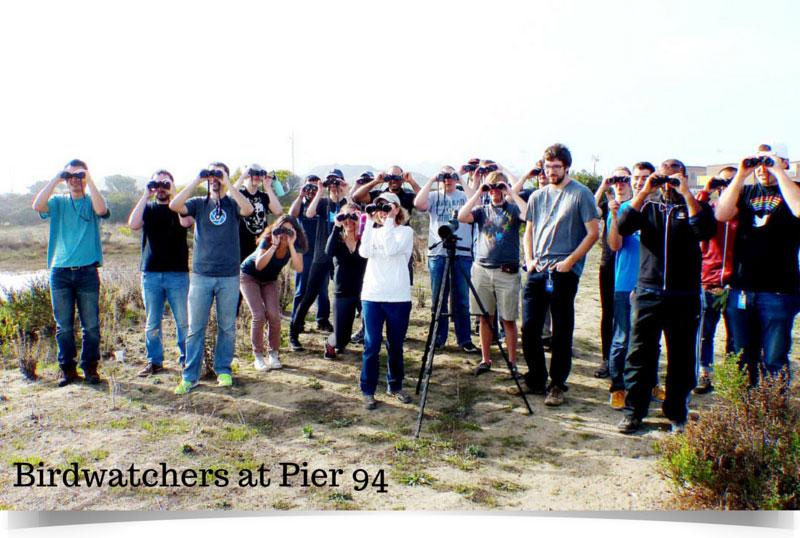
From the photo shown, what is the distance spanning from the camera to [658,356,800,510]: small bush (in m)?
2.99

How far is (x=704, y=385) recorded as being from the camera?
4969 millimetres

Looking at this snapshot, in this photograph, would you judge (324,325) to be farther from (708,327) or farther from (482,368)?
(708,327)

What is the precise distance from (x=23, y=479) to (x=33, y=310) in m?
4.18

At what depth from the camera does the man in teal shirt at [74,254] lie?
5078 millimetres

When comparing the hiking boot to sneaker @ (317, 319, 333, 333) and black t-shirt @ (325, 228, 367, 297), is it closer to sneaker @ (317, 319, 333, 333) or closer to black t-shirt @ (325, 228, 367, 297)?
black t-shirt @ (325, 228, 367, 297)

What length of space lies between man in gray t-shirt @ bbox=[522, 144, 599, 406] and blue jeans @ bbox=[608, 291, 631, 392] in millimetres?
397

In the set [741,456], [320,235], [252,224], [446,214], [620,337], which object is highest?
[446,214]

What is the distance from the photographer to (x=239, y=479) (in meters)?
3.64

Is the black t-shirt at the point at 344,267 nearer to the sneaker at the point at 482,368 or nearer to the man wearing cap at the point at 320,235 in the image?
the man wearing cap at the point at 320,235

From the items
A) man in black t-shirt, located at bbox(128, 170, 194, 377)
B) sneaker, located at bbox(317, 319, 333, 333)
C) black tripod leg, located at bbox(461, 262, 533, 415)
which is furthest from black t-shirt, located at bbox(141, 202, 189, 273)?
black tripod leg, located at bbox(461, 262, 533, 415)

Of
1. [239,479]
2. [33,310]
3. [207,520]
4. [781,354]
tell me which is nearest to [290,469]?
[239,479]

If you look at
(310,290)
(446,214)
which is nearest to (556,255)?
(446,214)

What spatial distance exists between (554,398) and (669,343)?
1.09 meters

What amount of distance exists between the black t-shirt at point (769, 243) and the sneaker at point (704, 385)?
1440 millimetres
